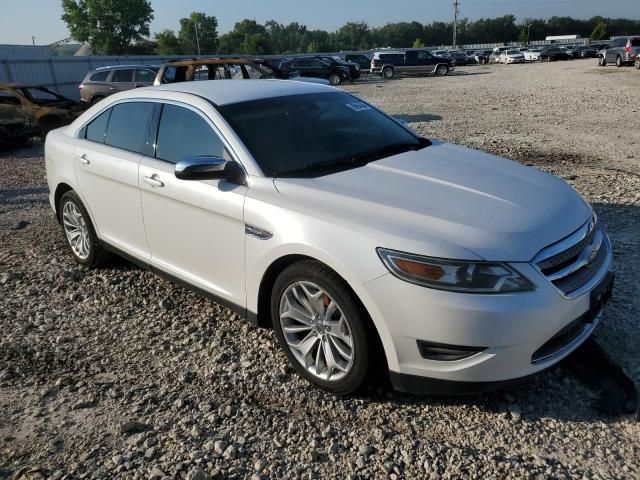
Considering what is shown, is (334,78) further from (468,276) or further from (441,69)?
(468,276)

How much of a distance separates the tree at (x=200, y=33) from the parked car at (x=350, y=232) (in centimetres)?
10210

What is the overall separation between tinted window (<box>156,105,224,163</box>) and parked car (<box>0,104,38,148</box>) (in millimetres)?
9910

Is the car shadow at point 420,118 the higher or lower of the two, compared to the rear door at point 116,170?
lower

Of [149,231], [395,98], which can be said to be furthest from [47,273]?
[395,98]

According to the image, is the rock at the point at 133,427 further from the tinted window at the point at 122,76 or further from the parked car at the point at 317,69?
the parked car at the point at 317,69

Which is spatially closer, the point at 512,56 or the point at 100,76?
the point at 100,76

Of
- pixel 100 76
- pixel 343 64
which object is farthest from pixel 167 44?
pixel 100 76

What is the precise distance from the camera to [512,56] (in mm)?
54625

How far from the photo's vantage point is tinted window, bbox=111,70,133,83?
18.3m

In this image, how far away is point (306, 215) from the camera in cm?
296

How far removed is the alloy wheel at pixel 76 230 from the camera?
4.99 meters

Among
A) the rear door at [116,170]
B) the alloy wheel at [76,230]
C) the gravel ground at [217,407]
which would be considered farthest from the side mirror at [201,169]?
the alloy wheel at [76,230]

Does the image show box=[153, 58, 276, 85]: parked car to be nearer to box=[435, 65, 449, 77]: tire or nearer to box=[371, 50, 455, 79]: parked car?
box=[371, 50, 455, 79]: parked car

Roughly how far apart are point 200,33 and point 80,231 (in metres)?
108
